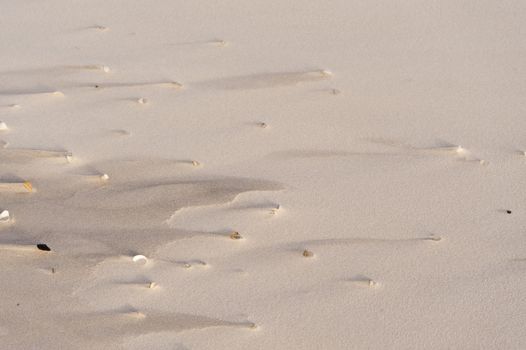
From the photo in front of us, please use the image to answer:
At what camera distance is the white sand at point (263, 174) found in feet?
7.50

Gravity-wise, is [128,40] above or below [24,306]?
above

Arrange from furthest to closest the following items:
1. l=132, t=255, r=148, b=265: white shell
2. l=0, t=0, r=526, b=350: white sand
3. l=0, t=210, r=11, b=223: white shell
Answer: l=0, t=210, r=11, b=223: white shell → l=132, t=255, r=148, b=265: white shell → l=0, t=0, r=526, b=350: white sand

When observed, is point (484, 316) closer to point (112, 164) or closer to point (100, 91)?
point (112, 164)

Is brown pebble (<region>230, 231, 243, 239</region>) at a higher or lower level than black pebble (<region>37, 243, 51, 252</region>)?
higher

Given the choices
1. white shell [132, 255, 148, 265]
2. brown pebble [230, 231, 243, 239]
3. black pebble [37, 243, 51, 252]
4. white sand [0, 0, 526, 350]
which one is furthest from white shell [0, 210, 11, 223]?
brown pebble [230, 231, 243, 239]

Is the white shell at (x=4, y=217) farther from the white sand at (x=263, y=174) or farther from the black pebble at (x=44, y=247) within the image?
the black pebble at (x=44, y=247)

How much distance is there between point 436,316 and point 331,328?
290 mm

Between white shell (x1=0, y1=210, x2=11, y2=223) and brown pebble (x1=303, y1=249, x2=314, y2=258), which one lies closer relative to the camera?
brown pebble (x1=303, y1=249, x2=314, y2=258)

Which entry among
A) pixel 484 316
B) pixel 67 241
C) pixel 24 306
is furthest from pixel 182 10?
pixel 484 316

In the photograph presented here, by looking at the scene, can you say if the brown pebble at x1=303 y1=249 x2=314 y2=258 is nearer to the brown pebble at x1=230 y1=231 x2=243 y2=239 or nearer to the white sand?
the white sand

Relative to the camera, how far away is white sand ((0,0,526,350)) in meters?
2.29

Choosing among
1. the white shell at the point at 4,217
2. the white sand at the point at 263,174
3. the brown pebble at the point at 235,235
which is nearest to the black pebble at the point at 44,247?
the white sand at the point at 263,174

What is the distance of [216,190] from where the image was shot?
9.02ft

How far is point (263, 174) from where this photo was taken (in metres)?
2.83
